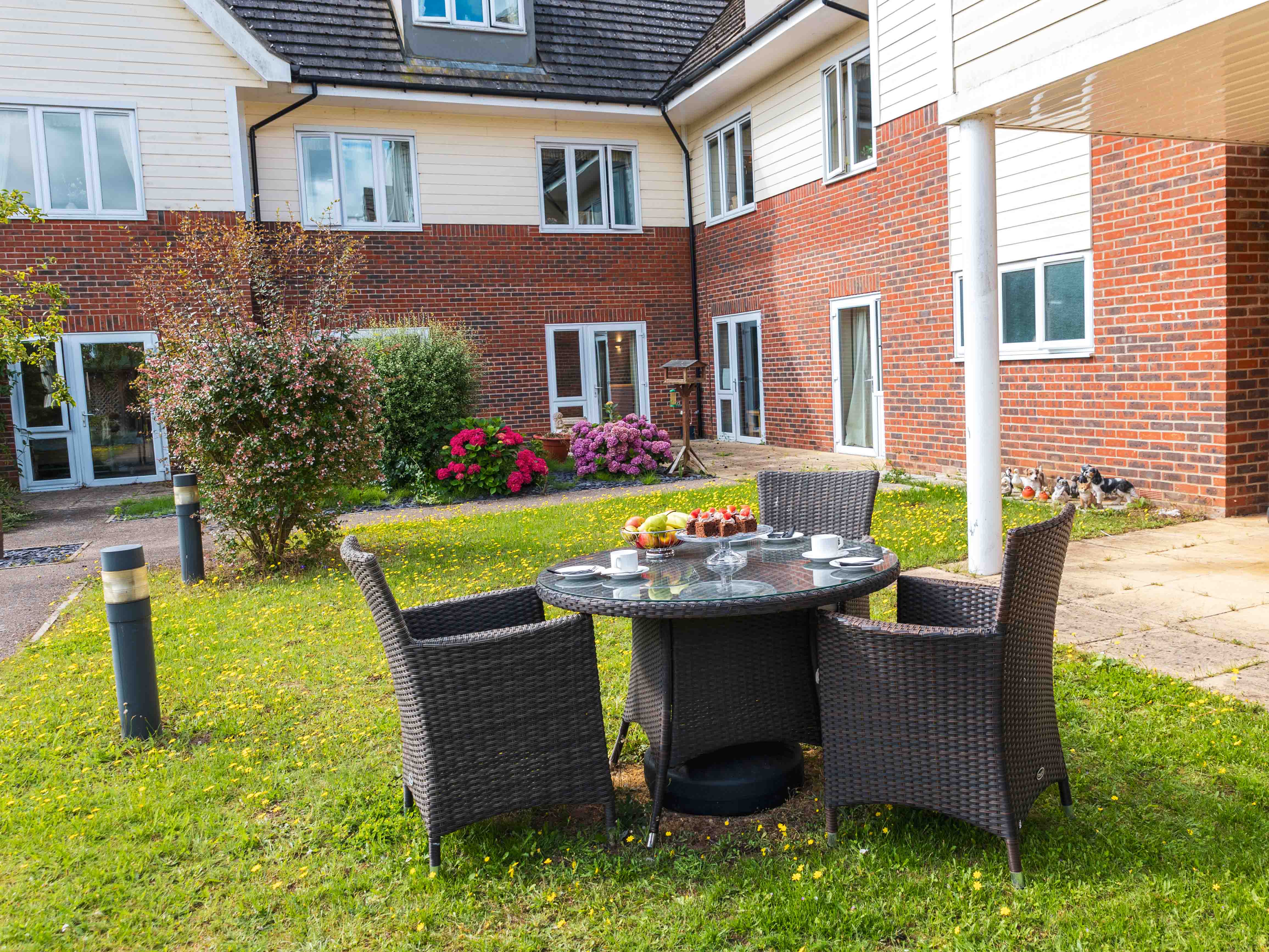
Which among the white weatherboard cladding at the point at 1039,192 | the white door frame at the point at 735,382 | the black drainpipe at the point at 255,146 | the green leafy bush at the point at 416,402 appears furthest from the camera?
the white door frame at the point at 735,382

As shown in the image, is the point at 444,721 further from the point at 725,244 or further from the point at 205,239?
the point at 725,244

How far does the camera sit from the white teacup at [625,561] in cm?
342

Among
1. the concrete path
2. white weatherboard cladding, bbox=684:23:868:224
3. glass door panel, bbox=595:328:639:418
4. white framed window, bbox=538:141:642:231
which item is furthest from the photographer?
glass door panel, bbox=595:328:639:418

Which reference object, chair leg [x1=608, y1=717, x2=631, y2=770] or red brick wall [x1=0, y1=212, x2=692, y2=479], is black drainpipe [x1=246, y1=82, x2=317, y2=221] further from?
chair leg [x1=608, y1=717, x2=631, y2=770]

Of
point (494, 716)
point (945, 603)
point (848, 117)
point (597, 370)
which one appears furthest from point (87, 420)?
point (945, 603)

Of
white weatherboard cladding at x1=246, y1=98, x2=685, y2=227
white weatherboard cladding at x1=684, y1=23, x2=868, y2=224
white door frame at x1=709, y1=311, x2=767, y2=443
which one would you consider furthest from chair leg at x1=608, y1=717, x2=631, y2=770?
white weatherboard cladding at x1=246, y1=98, x2=685, y2=227

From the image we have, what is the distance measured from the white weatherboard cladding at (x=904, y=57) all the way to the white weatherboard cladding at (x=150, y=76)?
27.7ft

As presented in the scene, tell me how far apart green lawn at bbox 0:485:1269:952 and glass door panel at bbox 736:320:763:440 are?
1109cm

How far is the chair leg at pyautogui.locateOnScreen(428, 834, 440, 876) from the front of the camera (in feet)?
9.89

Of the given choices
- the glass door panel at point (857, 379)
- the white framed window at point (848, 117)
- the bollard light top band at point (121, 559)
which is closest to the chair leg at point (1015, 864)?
the bollard light top band at point (121, 559)

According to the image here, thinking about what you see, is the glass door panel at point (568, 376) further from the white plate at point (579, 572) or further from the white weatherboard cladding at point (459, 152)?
the white plate at point (579, 572)

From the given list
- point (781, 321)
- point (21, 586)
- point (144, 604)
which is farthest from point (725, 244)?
point (144, 604)

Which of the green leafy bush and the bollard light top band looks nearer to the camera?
the bollard light top band

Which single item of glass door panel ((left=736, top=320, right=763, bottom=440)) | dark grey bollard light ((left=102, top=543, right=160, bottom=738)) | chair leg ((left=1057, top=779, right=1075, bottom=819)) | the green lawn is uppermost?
glass door panel ((left=736, top=320, right=763, bottom=440))
